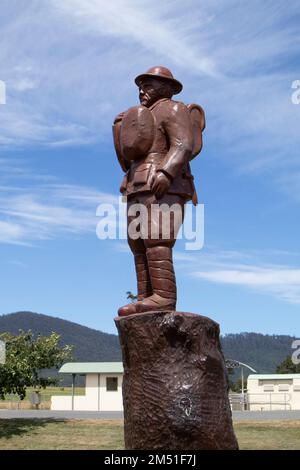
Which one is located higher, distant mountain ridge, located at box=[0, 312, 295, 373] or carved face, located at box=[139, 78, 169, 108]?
distant mountain ridge, located at box=[0, 312, 295, 373]

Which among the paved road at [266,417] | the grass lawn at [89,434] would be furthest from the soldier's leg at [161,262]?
the paved road at [266,417]

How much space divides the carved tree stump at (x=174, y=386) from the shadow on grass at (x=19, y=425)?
10.9 m

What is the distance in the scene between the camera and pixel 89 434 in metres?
15.5

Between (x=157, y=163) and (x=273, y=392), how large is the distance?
25.6 metres

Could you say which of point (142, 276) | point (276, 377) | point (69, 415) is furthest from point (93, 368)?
point (142, 276)

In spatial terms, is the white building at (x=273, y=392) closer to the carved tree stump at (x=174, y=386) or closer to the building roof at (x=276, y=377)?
the building roof at (x=276, y=377)

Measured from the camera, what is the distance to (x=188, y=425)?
16.5 feet

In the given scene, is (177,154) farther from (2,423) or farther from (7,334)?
(7,334)

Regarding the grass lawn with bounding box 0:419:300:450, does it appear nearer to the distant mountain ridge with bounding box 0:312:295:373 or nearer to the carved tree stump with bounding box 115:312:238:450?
the carved tree stump with bounding box 115:312:238:450

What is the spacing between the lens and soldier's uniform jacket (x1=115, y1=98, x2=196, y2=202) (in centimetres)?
561

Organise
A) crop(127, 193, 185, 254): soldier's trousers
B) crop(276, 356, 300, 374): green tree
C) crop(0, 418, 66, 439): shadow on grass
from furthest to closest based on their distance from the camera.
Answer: crop(276, 356, 300, 374): green tree < crop(0, 418, 66, 439): shadow on grass < crop(127, 193, 185, 254): soldier's trousers

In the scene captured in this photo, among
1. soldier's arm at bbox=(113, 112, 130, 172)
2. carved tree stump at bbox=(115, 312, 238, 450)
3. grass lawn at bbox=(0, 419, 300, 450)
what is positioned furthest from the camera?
grass lawn at bbox=(0, 419, 300, 450)

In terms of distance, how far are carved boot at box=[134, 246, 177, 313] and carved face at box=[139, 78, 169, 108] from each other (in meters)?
1.45

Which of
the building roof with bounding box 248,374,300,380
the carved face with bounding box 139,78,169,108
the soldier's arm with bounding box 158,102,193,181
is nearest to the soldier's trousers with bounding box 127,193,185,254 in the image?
the soldier's arm with bounding box 158,102,193,181
